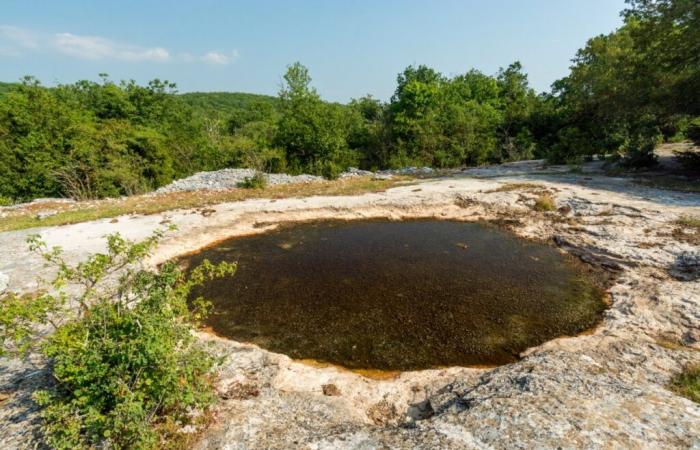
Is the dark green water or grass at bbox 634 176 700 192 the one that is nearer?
the dark green water

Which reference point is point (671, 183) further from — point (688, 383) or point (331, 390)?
point (331, 390)

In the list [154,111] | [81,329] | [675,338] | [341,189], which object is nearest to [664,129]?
[341,189]

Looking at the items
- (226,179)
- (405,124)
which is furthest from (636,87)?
(226,179)

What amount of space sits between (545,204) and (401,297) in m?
8.18

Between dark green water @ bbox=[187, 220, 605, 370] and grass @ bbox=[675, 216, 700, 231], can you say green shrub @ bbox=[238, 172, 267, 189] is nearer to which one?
dark green water @ bbox=[187, 220, 605, 370]

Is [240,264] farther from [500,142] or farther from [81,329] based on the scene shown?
[500,142]

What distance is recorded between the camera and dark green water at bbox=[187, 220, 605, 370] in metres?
6.04

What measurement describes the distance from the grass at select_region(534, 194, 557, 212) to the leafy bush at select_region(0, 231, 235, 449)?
495 inches

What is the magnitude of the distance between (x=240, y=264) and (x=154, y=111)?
2540 cm

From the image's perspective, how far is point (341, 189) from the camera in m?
16.2

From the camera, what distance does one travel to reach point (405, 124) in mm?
27547

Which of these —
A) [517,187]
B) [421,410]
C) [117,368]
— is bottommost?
[421,410]

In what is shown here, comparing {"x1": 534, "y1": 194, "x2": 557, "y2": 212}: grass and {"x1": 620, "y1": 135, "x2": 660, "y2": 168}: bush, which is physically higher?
{"x1": 620, "y1": 135, "x2": 660, "y2": 168}: bush

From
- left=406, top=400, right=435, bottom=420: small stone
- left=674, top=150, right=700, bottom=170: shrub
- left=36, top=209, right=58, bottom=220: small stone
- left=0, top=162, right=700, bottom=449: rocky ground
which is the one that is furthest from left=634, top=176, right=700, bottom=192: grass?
left=36, top=209, right=58, bottom=220: small stone
